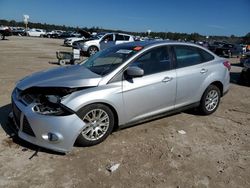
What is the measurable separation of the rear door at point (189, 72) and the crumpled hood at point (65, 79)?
1.69m

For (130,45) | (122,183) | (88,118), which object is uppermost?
Result: (130,45)

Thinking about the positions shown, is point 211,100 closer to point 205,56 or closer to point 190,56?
point 205,56

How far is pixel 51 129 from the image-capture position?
357cm

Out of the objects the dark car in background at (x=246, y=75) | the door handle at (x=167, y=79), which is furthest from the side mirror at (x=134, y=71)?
the dark car in background at (x=246, y=75)

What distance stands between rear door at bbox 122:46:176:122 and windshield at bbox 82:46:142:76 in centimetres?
22

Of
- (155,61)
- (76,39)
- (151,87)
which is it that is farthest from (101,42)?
(151,87)

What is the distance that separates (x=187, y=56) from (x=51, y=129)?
3.00 m

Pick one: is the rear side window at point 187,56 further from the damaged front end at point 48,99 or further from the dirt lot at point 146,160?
the damaged front end at point 48,99

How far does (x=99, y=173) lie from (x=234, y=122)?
3.33 meters

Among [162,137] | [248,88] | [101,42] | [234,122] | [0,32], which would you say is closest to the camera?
[162,137]

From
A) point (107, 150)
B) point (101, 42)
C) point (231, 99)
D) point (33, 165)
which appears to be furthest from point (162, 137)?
point (101, 42)

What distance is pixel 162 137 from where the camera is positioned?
4516 millimetres

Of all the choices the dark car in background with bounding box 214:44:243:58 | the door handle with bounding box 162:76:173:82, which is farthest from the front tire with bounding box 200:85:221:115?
the dark car in background with bounding box 214:44:243:58

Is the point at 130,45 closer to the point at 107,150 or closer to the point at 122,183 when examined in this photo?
the point at 107,150
